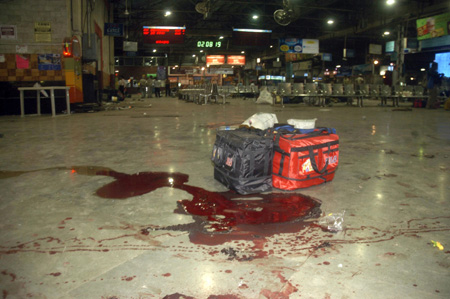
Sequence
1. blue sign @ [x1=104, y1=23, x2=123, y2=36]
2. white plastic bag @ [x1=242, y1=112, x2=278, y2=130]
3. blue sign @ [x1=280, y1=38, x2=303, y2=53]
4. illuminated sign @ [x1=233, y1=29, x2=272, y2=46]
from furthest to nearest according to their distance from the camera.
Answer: blue sign @ [x1=280, y1=38, x2=303, y2=53] → illuminated sign @ [x1=233, y1=29, x2=272, y2=46] → blue sign @ [x1=104, y1=23, x2=123, y2=36] → white plastic bag @ [x1=242, y1=112, x2=278, y2=130]

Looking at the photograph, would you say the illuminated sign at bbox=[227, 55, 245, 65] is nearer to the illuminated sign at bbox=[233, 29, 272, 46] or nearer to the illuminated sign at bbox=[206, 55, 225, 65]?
the illuminated sign at bbox=[206, 55, 225, 65]

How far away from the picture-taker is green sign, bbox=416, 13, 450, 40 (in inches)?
598

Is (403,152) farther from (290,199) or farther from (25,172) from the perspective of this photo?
(25,172)

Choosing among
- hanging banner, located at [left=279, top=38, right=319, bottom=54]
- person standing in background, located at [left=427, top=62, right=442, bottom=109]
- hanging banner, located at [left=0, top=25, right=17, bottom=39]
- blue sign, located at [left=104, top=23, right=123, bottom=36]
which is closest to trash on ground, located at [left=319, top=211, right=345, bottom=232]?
hanging banner, located at [left=0, top=25, right=17, bottom=39]

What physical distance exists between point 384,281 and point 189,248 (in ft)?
3.65

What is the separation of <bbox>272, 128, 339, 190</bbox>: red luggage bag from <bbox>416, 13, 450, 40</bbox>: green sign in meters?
15.3

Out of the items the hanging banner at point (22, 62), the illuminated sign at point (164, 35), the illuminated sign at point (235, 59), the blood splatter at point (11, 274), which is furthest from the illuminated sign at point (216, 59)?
the blood splatter at point (11, 274)

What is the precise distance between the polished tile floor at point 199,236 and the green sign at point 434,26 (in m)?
13.8

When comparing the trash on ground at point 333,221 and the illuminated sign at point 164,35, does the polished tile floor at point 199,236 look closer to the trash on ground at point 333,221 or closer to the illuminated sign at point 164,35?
the trash on ground at point 333,221

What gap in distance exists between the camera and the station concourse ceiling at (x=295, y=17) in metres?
Answer: 18.3

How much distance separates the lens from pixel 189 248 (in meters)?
2.18

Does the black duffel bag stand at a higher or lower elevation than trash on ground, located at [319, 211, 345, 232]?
higher

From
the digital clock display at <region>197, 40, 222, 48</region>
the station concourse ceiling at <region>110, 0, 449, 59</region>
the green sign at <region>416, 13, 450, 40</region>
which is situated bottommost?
the green sign at <region>416, 13, 450, 40</region>

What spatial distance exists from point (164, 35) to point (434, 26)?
13949 millimetres
